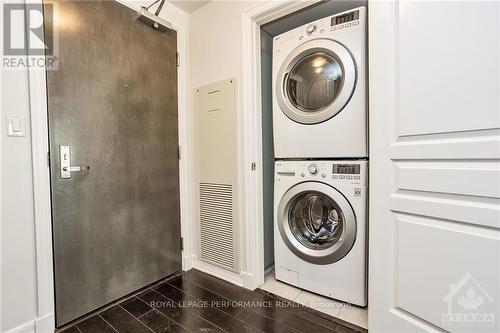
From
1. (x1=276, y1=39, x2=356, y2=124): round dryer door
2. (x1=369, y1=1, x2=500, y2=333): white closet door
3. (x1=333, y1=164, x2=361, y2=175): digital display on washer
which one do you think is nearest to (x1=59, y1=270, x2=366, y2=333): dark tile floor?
(x1=369, y1=1, x2=500, y2=333): white closet door

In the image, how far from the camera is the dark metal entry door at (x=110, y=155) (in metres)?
1.34

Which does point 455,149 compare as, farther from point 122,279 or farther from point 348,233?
point 122,279

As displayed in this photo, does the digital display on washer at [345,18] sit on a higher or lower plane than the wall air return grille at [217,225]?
higher

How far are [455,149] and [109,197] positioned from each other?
74.3 inches

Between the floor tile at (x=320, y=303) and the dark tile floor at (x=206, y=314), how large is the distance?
0.04 m

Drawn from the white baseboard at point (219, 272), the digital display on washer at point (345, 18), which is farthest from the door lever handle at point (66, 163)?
the digital display on washer at point (345, 18)

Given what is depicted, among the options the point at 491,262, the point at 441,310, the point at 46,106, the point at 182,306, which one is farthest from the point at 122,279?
the point at 491,262

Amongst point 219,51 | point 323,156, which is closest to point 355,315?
point 323,156

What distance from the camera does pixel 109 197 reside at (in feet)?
5.01

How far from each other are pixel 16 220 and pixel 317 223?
1.78 m

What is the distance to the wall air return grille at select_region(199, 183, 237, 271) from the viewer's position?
1826 mm

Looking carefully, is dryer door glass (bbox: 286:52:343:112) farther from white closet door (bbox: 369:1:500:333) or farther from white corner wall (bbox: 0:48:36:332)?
white corner wall (bbox: 0:48:36:332)

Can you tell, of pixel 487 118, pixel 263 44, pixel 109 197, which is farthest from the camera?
pixel 263 44

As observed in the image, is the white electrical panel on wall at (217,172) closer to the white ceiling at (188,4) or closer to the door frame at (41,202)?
the white ceiling at (188,4)
